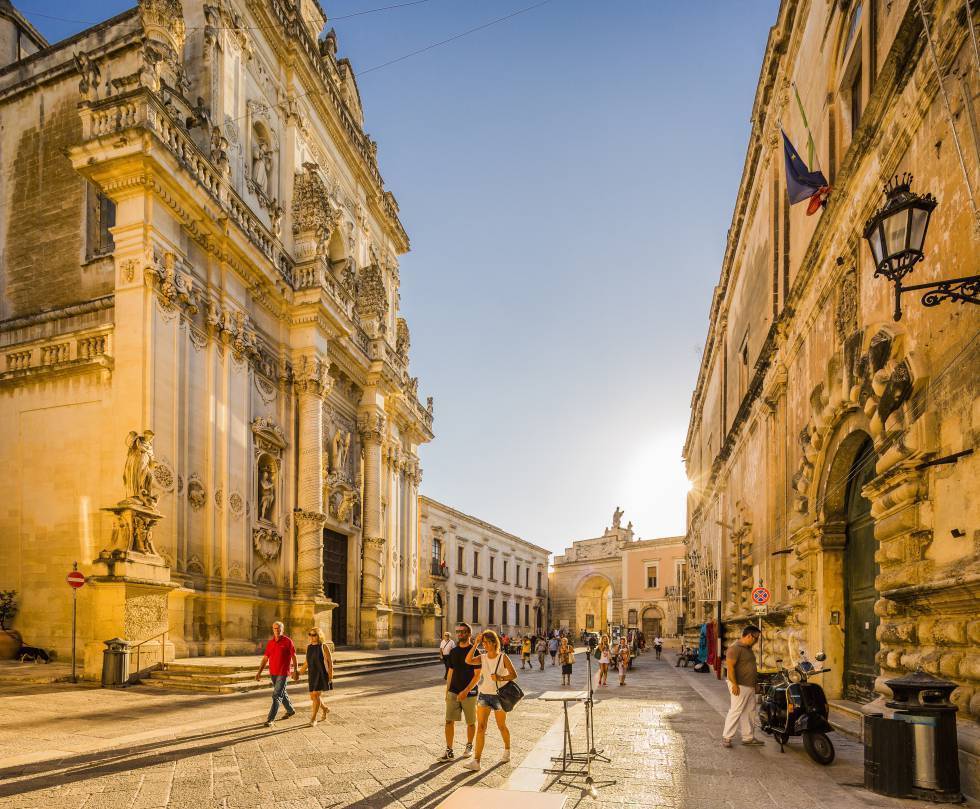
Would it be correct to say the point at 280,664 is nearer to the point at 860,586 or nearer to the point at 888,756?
the point at 888,756

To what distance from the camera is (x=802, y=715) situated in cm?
741

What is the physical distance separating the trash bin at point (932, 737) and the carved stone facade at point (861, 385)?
0.42 ft

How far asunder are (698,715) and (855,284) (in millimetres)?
6863

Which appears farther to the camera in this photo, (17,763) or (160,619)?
(160,619)

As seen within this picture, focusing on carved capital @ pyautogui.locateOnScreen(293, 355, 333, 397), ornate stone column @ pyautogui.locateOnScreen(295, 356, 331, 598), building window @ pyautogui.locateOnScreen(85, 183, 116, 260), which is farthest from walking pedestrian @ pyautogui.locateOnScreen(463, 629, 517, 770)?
carved capital @ pyautogui.locateOnScreen(293, 355, 333, 397)

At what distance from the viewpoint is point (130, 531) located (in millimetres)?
12914

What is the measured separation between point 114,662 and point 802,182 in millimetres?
12920

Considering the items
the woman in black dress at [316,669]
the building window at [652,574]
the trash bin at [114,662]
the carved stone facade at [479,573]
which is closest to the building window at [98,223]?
the trash bin at [114,662]

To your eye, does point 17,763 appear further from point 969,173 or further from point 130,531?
point 969,173

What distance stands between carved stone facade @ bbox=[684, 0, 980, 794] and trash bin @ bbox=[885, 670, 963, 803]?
129mm

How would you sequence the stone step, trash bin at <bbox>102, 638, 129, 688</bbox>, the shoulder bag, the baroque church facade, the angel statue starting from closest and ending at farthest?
the shoulder bag
trash bin at <bbox>102, 638, 129, 688</bbox>
the stone step
the angel statue
the baroque church facade

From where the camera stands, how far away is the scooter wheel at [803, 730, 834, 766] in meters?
7.27

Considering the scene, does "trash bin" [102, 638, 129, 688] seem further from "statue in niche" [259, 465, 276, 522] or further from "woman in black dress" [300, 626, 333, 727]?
"statue in niche" [259, 465, 276, 522]

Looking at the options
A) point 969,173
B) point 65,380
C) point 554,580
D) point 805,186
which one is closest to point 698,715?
point 805,186
